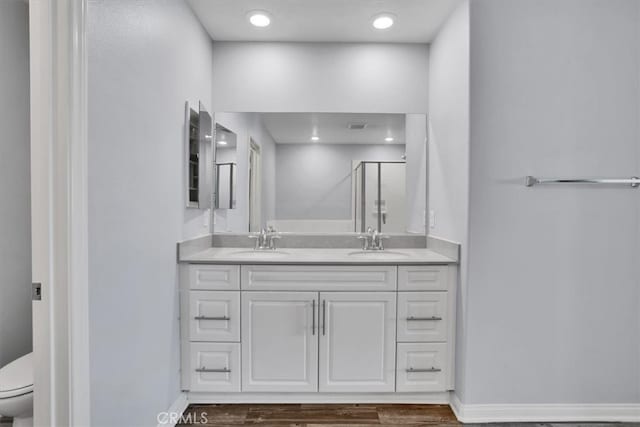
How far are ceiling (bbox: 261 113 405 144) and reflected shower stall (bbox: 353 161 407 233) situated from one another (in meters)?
0.19

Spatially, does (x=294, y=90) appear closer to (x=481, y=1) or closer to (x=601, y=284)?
(x=481, y=1)

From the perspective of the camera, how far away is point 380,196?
2.70 metres

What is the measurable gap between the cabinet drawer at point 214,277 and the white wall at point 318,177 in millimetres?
709

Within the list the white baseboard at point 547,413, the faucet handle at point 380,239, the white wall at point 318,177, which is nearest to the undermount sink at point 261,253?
the white wall at point 318,177

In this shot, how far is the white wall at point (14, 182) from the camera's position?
189cm

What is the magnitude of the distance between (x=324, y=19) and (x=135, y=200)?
1625mm

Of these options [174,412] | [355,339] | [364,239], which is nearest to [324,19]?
[364,239]

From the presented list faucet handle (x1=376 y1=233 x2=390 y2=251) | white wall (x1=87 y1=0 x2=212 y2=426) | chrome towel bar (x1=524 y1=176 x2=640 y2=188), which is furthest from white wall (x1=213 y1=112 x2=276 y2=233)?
chrome towel bar (x1=524 y1=176 x2=640 y2=188)

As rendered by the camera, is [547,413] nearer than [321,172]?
Yes

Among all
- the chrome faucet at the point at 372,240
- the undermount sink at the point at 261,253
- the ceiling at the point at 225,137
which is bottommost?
the undermount sink at the point at 261,253

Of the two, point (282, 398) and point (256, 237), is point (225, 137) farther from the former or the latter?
point (282, 398)

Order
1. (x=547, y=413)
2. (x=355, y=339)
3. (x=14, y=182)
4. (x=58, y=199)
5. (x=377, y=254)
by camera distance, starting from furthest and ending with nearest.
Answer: (x=377, y=254) → (x=355, y=339) → (x=547, y=413) → (x=14, y=182) → (x=58, y=199)

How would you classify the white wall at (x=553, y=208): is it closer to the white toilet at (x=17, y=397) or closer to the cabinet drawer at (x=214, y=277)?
the cabinet drawer at (x=214, y=277)

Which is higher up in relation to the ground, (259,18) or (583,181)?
(259,18)
